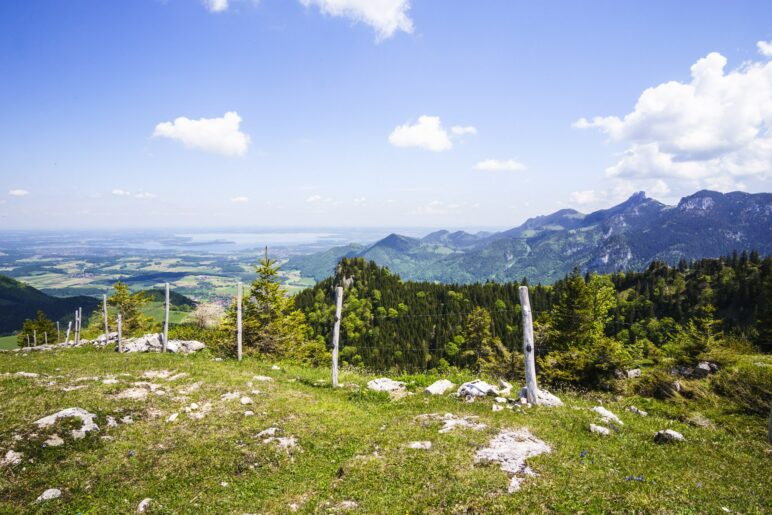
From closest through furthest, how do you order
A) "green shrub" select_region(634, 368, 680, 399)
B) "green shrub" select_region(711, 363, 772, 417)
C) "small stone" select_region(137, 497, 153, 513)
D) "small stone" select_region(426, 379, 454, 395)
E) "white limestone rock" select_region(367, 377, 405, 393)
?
"small stone" select_region(137, 497, 153, 513) → "green shrub" select_region(711, 363, 772, 417) → "small stone" select_region(426, 379, 454, 395) → "green shrub" select_region(634, 368, 680, 399) → "white limestone rock" select_region(367, 377, 405, 393)

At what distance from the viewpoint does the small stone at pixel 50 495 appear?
8.59 meters

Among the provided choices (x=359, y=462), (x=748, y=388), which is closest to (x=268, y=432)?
(x=359, y=462)

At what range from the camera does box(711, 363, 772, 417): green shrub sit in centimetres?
1393

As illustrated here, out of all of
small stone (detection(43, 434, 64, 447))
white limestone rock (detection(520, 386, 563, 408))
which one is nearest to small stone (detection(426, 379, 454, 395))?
white limestone rock (detection(520, 386, 563, 408))

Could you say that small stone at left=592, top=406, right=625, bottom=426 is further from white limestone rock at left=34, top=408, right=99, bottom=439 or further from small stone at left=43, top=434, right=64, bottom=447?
small stone at left=43, top=434, right=64, bottom=447

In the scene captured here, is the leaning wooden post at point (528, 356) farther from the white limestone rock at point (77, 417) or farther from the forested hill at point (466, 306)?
the forested hill at point (466, 306)

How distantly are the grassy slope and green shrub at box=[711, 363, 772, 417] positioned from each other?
1145 millimetres

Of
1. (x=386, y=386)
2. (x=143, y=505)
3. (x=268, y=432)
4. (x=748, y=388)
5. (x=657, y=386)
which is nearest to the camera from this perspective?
(x=143, y=505)

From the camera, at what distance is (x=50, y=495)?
8.73m

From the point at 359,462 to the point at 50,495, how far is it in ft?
25.6

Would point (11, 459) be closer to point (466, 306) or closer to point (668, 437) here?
point (668, 437)

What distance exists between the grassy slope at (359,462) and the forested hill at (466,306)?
343 feet

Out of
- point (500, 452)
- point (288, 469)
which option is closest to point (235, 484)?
point (288, 469)

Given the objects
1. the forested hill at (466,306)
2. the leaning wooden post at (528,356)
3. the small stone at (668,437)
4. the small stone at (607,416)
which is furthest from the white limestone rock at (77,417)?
the forested hill at (466,306)
